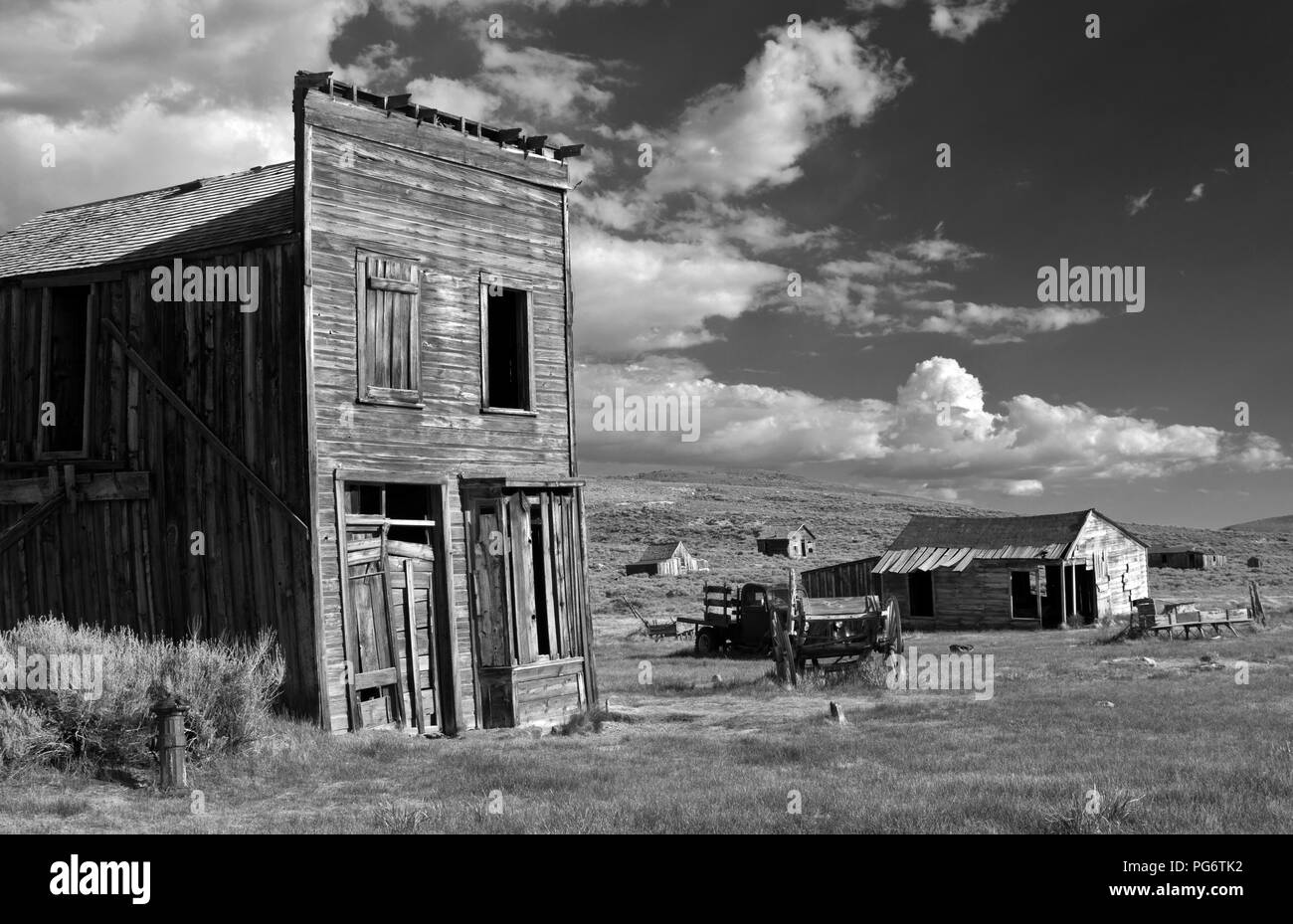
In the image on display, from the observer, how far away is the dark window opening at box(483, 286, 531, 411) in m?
15.8

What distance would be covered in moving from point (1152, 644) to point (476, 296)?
20.5 meters

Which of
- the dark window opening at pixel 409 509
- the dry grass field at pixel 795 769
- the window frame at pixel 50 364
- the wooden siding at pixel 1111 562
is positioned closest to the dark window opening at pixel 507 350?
the dark window opening at pixel 409 509

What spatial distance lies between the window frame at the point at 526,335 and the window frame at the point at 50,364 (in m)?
5.51

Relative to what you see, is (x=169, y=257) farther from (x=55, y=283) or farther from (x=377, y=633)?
(x=377, y=633)

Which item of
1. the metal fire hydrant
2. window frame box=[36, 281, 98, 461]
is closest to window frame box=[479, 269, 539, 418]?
window frame box=[36, 281, 98, 461]

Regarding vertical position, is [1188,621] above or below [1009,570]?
below

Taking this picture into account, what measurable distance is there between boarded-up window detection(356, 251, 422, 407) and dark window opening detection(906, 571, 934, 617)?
94.1 ft

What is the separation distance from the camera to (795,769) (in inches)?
441

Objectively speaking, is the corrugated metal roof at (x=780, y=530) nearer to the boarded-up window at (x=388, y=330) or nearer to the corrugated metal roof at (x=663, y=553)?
the corrugated metal roof at (x=663, y=553)

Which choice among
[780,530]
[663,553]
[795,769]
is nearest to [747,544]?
[780,530]

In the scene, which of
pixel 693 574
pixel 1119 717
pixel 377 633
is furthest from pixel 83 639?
pixel 693 574

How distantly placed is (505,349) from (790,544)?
2430 inches

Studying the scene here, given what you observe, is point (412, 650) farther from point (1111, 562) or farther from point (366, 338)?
point (1111, 562)

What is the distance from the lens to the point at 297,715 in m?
13.1
